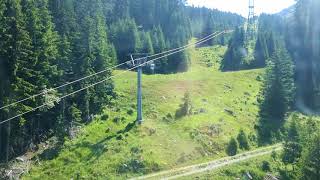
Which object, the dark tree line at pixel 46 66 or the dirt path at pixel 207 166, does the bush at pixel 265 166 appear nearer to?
the dirt path at pixel 207 166

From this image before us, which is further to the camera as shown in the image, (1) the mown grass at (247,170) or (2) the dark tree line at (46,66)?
(2) the dark tree line at (46,66)

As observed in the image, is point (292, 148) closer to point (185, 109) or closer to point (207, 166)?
point (207, 166)

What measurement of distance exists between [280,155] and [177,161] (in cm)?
995

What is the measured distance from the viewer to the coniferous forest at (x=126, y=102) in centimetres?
4288

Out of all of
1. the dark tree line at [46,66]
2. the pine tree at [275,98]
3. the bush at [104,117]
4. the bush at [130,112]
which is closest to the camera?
the dark tree line at [46,66]

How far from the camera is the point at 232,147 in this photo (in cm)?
5047

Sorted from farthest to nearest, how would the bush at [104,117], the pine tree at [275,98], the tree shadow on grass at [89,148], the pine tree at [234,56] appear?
the pine tree at [234,56] → the pine tree at [275,98] → the bush at [104,117] → the tree shadow on grass at [89,148]

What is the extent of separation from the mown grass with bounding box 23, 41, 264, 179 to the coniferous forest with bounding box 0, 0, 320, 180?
0.13 m

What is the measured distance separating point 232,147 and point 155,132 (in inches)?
320

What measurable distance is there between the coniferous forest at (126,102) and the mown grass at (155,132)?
134mm

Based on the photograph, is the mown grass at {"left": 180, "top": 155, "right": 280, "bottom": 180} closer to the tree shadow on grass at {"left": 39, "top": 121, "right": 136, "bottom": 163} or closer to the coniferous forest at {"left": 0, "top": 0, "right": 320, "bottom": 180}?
the coniferous forest at {"left": 0, "top": 0, "right": 320, "bottom": 180}

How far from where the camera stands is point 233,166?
146ft

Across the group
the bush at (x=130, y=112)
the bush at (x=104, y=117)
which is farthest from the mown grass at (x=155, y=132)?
the bush at (x=130, y=112)

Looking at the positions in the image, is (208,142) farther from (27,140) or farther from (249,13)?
(249,13)
